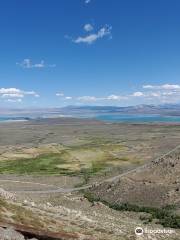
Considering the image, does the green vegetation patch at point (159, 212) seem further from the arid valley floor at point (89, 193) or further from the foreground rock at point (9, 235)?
the foreground rock at point (9, 235)

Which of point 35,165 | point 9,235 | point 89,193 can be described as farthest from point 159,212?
point 35,165

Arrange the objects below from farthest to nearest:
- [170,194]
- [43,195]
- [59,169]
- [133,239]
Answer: [59,169], [43,195], [170,194], [133,239]

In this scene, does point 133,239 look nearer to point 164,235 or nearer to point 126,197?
point 164,235

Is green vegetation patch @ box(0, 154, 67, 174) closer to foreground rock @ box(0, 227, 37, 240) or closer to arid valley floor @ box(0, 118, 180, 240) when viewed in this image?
arid valley floor @ box(0, 118, 180, 240)

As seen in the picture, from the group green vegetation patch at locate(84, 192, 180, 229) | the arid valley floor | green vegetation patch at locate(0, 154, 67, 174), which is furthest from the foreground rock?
green vegetation patch at locate(0, 154, 67, 174)

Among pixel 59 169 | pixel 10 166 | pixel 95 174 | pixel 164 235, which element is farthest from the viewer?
pixel 10 166

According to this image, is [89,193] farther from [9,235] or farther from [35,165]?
[9,235]

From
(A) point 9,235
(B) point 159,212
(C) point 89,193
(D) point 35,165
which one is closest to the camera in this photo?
(A) point 9,235

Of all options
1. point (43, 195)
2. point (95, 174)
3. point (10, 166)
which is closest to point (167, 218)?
point (43, 195)
